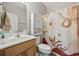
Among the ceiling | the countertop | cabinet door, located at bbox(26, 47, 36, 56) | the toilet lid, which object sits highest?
the ceiling

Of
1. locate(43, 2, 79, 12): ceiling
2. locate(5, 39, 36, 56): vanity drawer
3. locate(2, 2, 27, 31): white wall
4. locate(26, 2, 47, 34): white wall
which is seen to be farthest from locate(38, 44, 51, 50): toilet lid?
locate(43, 2, 79, 12): ceiling

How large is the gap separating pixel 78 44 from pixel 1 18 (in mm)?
1265

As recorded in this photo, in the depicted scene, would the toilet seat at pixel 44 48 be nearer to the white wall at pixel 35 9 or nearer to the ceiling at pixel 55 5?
the white wall at pixel 35 9

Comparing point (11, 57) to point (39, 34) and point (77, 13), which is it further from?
point (77, 13)

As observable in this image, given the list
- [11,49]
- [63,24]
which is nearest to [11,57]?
[11,49]

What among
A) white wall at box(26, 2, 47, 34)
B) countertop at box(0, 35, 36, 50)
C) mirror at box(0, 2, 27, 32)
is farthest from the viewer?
white wall at box(26, 2, 47, 34)

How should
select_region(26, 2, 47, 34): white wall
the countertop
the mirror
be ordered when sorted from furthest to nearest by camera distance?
select_region(26, 2, 47, 34): white wall → the mirror → the countertop

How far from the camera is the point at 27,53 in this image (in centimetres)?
193

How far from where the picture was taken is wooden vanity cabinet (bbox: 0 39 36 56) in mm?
1708

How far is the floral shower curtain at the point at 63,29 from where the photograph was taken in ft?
6.38

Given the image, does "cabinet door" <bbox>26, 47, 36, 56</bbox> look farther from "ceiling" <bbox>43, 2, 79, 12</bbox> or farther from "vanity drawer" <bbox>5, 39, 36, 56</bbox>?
"ceiling" <bbox>43, 2, 79, 12</bbox>

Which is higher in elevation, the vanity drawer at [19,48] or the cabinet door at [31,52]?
the vanity drawer at [19,48]

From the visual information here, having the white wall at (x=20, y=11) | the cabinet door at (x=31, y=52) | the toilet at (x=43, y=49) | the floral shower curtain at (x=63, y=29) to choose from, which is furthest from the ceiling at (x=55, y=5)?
the cabinet door at (x=31, y=52)

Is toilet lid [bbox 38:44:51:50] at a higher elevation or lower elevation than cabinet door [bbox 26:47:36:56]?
higher
